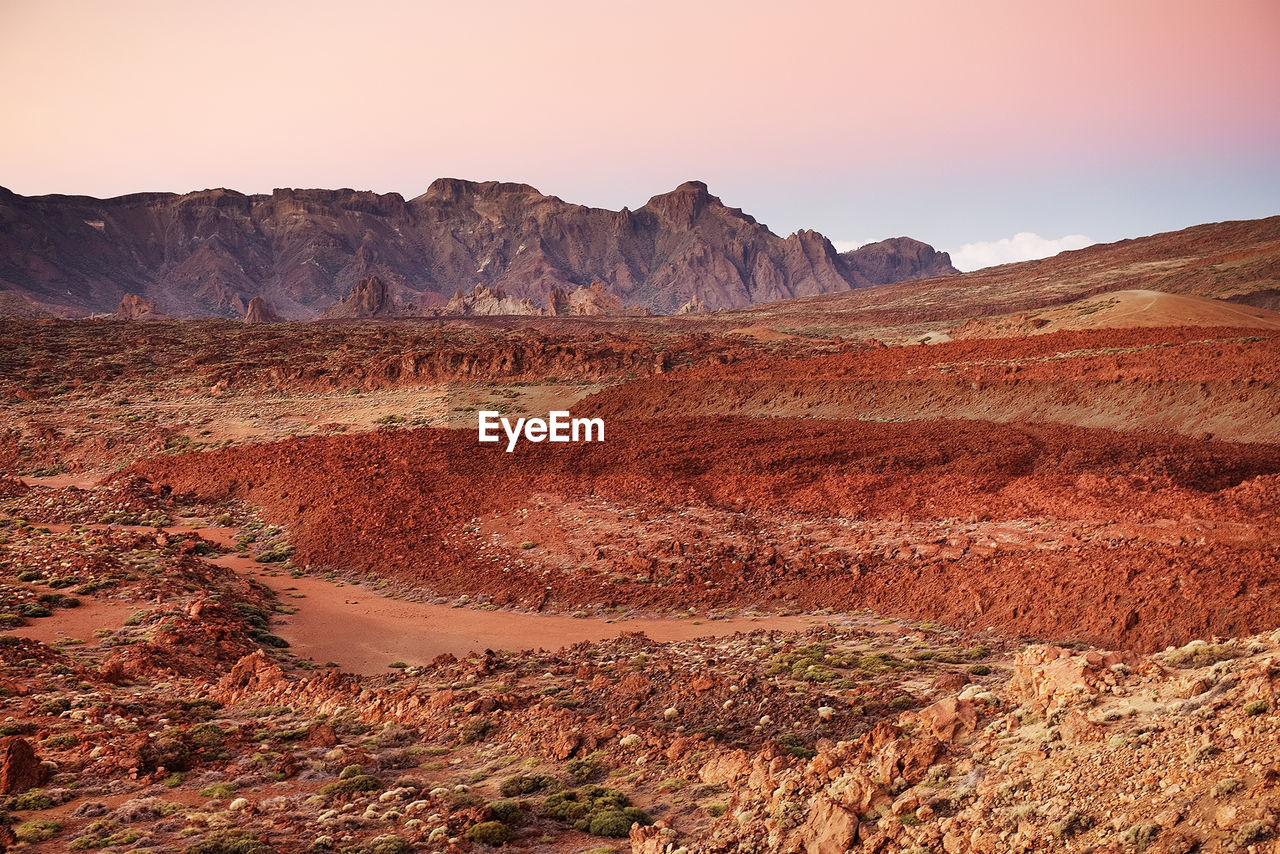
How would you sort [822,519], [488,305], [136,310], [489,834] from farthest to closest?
[488,305], [136,310], [822,519], [489,834]

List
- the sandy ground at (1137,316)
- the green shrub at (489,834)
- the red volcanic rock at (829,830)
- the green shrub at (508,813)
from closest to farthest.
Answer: the red volcanic rock at (829,830) → the green shrub at (489,834) → the green shrub at (508,813) → the sandy ground at (1137,316)

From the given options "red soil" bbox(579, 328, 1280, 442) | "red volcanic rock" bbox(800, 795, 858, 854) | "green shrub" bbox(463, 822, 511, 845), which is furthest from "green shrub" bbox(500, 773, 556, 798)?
"red soil" bbox(579, 328, 1280, 442)

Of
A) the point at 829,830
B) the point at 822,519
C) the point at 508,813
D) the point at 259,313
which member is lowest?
the point at 508,813

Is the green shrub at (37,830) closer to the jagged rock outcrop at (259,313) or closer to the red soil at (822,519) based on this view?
the red soil at (822,519)

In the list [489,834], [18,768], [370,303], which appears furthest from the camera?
[370,303]

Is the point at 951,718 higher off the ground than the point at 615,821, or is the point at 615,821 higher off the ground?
the point at 951,718

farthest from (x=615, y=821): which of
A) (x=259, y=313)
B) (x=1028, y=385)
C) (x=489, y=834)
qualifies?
(x=259, y=313)

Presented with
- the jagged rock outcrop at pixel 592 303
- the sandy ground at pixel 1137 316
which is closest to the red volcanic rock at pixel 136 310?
the jagged rock outcrop at pixel 592 303

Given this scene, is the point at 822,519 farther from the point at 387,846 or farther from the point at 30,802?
the point at 30,802
